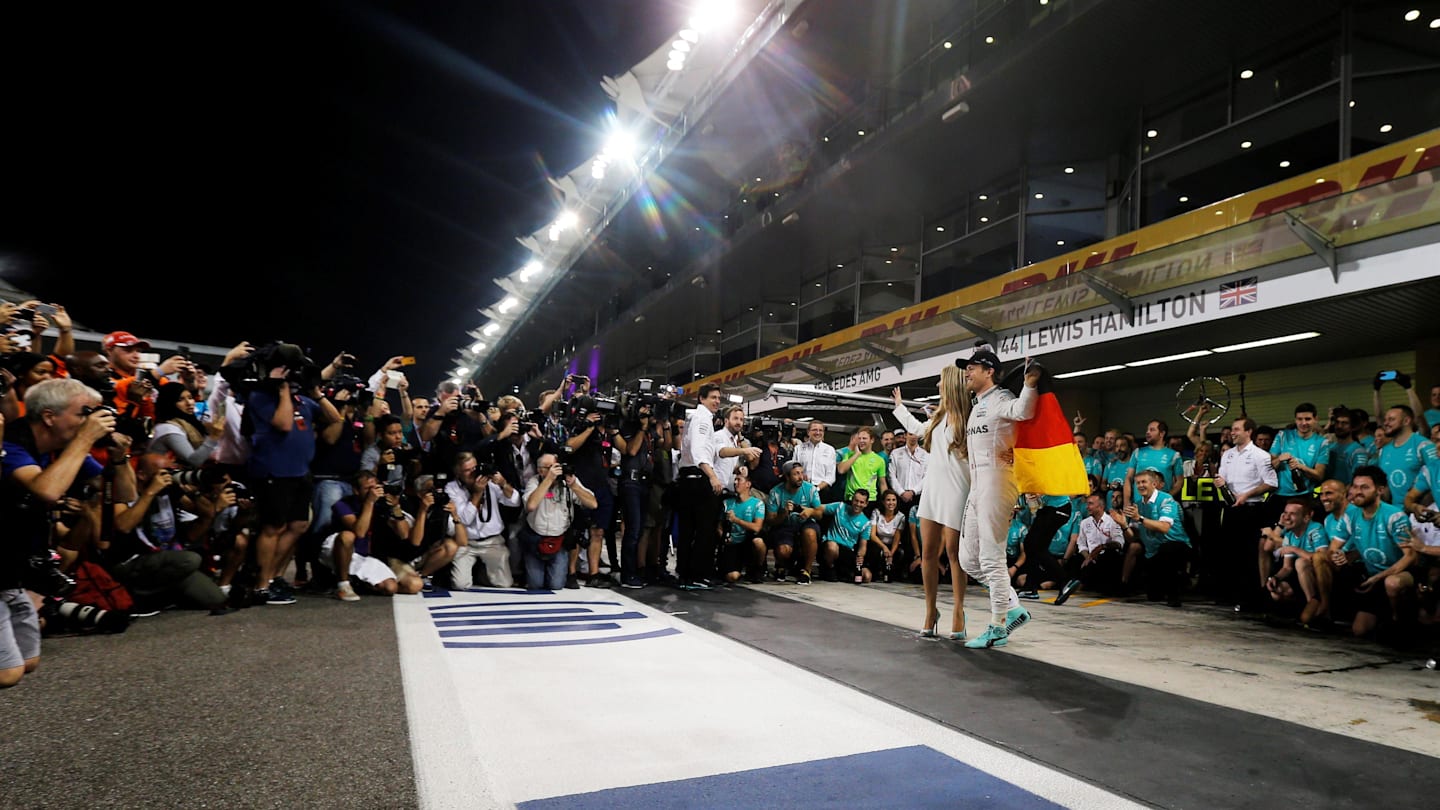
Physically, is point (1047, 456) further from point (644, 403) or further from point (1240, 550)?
point (1240, 550)

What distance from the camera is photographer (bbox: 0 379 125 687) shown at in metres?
2.64

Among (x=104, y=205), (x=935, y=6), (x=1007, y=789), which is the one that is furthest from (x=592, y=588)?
(x=935, y=6)

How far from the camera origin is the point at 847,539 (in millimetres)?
8031

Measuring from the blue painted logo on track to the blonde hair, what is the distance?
83.2 inches

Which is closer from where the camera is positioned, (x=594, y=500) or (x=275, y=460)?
(x=275, y=460)

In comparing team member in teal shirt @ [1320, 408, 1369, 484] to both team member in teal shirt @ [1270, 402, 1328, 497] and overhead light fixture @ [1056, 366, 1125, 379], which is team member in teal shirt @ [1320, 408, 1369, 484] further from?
overhead light fixture @ [1056, 366, 1125, 379]

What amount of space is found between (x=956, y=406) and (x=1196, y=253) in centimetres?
539

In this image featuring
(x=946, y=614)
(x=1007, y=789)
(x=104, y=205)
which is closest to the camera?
(x=1007, y=789)

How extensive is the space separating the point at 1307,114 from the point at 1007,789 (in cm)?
1082

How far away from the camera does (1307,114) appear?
357 inches

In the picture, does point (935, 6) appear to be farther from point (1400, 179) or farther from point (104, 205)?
point (104, 205)

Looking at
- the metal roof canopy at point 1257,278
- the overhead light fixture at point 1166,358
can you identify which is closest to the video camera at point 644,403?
the metal roof canopy at point 1257,278

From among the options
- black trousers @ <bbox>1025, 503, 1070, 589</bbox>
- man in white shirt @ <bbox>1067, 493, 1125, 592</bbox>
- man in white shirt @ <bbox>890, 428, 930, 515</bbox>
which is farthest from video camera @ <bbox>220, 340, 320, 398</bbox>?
man in white shirt @ <bbox>1067, 493, 1125, 592</bbox>

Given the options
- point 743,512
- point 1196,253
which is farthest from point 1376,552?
point 743,512
